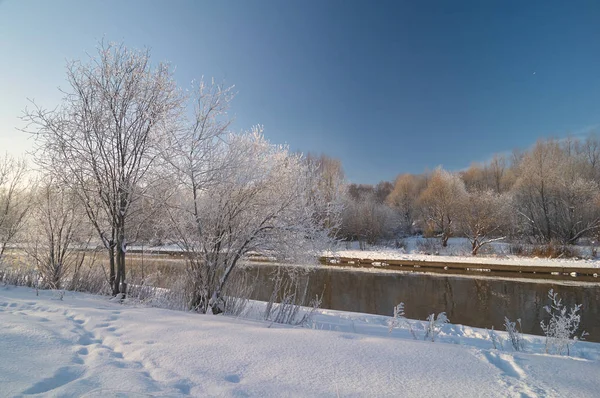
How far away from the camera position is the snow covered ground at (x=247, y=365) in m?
2.39

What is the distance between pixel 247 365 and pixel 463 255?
2678 cm

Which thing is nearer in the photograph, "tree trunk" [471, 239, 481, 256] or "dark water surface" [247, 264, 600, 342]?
"dark water surface" [247, 264, 600, 342]

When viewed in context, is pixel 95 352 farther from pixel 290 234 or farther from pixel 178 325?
pixel 290 234

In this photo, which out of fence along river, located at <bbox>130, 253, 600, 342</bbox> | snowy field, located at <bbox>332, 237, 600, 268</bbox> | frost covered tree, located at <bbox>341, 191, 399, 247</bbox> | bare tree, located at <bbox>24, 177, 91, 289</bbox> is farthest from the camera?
frost covered tree, located at <bbox>341, 191, 399, 247</bbox>

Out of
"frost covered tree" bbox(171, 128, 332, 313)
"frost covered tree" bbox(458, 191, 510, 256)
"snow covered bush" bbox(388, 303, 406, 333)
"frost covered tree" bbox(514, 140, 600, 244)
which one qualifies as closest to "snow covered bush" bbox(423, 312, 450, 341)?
"snow covered bush" bbox(388, 303, 406, 333)

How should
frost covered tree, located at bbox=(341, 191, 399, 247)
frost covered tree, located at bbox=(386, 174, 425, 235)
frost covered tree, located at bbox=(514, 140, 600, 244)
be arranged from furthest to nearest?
1. frost covered tree, located at bbox=(386, 174, 425, 235)
2. frost covered tree, located at bbox=(341, 191, 399, 247)
3. frost covered tree, located at bbox=(514, 140, 600, 244)

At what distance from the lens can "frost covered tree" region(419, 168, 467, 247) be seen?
30.8m

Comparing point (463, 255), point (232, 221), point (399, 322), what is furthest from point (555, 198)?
point (232, 221)

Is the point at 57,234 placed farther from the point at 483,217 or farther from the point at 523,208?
the point at 523,208

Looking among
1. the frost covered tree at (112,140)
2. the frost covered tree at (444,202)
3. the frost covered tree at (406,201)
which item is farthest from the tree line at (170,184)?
the frost covered tree at (406,201)

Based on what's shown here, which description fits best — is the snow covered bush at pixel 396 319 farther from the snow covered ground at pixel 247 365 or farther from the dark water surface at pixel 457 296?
the dark water surface at pixel 457 296

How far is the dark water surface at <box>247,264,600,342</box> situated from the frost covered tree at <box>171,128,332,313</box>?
10.5 feet

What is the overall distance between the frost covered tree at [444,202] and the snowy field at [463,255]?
201 centimetres

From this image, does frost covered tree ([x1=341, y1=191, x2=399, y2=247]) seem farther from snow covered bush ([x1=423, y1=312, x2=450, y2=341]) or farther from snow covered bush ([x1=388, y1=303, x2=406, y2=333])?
snow covered bush ([x1=423, y1=312, x2=450, y2=341])
